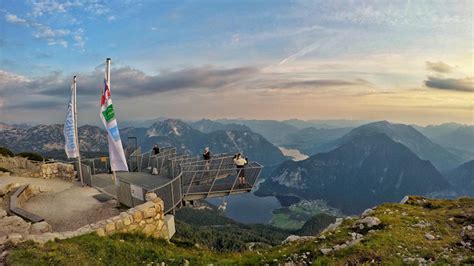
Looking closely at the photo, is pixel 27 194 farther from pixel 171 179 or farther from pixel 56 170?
pixel 171 179

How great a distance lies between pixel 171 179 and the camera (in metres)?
23.6

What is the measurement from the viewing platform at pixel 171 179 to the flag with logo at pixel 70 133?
4.60ft

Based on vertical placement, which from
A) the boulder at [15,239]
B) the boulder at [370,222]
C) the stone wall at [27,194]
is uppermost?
the boulder at [15,239]

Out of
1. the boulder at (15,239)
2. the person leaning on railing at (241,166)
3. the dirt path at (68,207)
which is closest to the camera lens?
the boulder at (15,239)

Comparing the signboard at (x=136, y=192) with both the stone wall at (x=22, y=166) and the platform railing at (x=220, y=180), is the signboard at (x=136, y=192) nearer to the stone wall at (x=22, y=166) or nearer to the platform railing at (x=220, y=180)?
the platform railing at (x=220, y=180)

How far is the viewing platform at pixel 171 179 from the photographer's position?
57.6ft

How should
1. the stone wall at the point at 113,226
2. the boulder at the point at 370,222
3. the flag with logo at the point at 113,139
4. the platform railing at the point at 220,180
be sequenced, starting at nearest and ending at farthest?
the stone wall at the point at 113,226 < the boulder at the point at 370,222 < the flag with logo at the point at 113,139 < the platform railing at the point at 220,180

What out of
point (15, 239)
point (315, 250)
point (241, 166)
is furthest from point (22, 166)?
point (315, 250)

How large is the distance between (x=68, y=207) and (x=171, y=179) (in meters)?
7.09

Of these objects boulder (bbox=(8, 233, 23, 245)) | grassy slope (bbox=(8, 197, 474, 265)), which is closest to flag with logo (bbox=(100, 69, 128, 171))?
grassy slope (bbox=(8, 197, 474, 265))

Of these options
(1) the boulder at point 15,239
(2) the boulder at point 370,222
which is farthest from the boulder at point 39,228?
(2) the boulder at point 370,222

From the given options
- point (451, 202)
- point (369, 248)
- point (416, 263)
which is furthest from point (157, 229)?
point (451, 202)

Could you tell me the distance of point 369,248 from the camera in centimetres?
1012

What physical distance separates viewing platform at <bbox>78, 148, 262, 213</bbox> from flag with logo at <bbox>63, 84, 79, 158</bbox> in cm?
140
